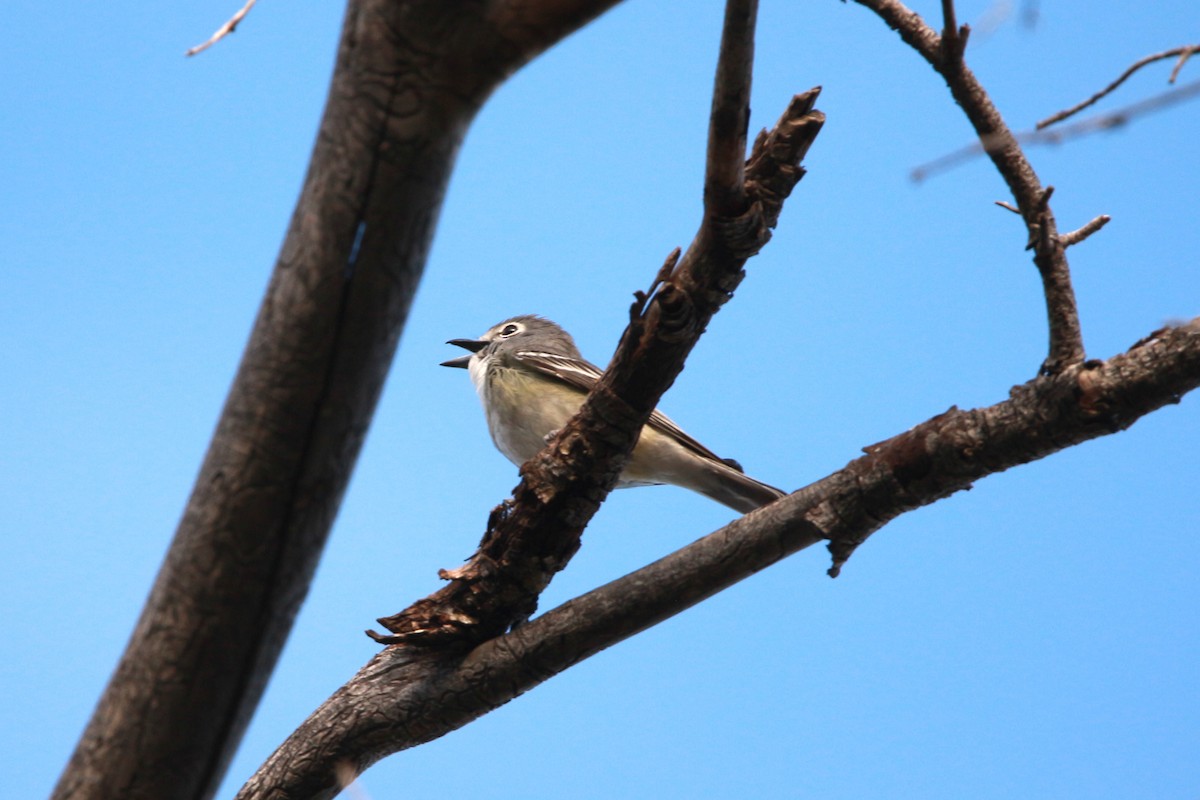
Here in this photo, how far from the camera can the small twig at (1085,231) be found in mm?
3545

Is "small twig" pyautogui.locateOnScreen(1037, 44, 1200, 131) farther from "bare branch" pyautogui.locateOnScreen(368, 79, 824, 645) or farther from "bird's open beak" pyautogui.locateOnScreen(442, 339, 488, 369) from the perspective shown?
"bird's open beak" pyautogui.locateOnScreen(442, 339, 488, 369)

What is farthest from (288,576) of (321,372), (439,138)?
(439,138)

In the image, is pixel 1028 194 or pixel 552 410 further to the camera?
pixel 552 410

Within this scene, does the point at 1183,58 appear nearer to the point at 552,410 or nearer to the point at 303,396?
the point at 303,396

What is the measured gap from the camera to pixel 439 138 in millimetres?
2053

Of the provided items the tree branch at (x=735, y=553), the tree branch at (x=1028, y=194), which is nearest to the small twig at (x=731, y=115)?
the tree branch at (x=1028, y=194)

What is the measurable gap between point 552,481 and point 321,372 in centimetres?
188

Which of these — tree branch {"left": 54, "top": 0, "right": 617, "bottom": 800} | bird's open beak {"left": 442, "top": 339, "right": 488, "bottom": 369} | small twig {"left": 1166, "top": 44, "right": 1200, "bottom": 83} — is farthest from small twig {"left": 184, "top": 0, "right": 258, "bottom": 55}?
bird's open beak {"left": 442, "top": 339, "right": 488, "bottom": 369}

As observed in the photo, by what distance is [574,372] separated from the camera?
6.64 metres

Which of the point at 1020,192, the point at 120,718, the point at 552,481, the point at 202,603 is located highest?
the point at 1020,192

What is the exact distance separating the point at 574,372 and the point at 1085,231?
3.56 metres

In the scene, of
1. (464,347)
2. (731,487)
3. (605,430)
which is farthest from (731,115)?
(464,347)

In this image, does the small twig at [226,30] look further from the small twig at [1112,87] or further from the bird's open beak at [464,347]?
the bird's open beak at [464,347]

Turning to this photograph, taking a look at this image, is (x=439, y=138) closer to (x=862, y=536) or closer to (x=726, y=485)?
(x=862, y=536)
